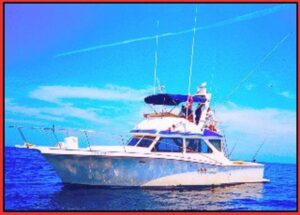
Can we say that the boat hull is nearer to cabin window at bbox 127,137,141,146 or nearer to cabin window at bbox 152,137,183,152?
cabin window at bbox 152,137,183,152

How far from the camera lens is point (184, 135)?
19.9m

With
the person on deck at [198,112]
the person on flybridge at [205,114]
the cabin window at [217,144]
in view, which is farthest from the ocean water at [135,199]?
the person on deck at [198,112]

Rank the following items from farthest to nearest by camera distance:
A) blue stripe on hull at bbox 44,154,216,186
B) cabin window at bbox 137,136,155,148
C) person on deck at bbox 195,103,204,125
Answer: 1. person on deck at bbox 195,103,204,125
2. cabin window at bbox 137,136,155,148
3. blue stripe on hull at bbox 44,154,216,186

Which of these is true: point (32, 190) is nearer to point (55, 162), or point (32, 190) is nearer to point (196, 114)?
point (55, 162)

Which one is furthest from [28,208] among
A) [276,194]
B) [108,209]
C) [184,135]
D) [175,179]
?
[276,194]

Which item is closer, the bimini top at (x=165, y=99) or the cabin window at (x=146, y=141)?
the cabin window at (x=146, y=141)

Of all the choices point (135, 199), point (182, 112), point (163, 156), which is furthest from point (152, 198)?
point (182, 112)

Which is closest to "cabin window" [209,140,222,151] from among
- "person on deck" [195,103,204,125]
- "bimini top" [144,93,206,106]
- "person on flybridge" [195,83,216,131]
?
"person on flybridge" [195,83,216,131]

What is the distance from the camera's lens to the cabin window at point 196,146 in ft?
65.8

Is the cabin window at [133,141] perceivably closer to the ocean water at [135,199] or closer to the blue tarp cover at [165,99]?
the blue tarp cover at [165,99]

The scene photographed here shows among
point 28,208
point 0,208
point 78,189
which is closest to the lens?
point 0,208

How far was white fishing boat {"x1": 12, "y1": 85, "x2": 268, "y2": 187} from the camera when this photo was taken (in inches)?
698

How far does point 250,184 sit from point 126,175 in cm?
734

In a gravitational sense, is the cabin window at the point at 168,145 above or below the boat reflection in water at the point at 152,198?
above
